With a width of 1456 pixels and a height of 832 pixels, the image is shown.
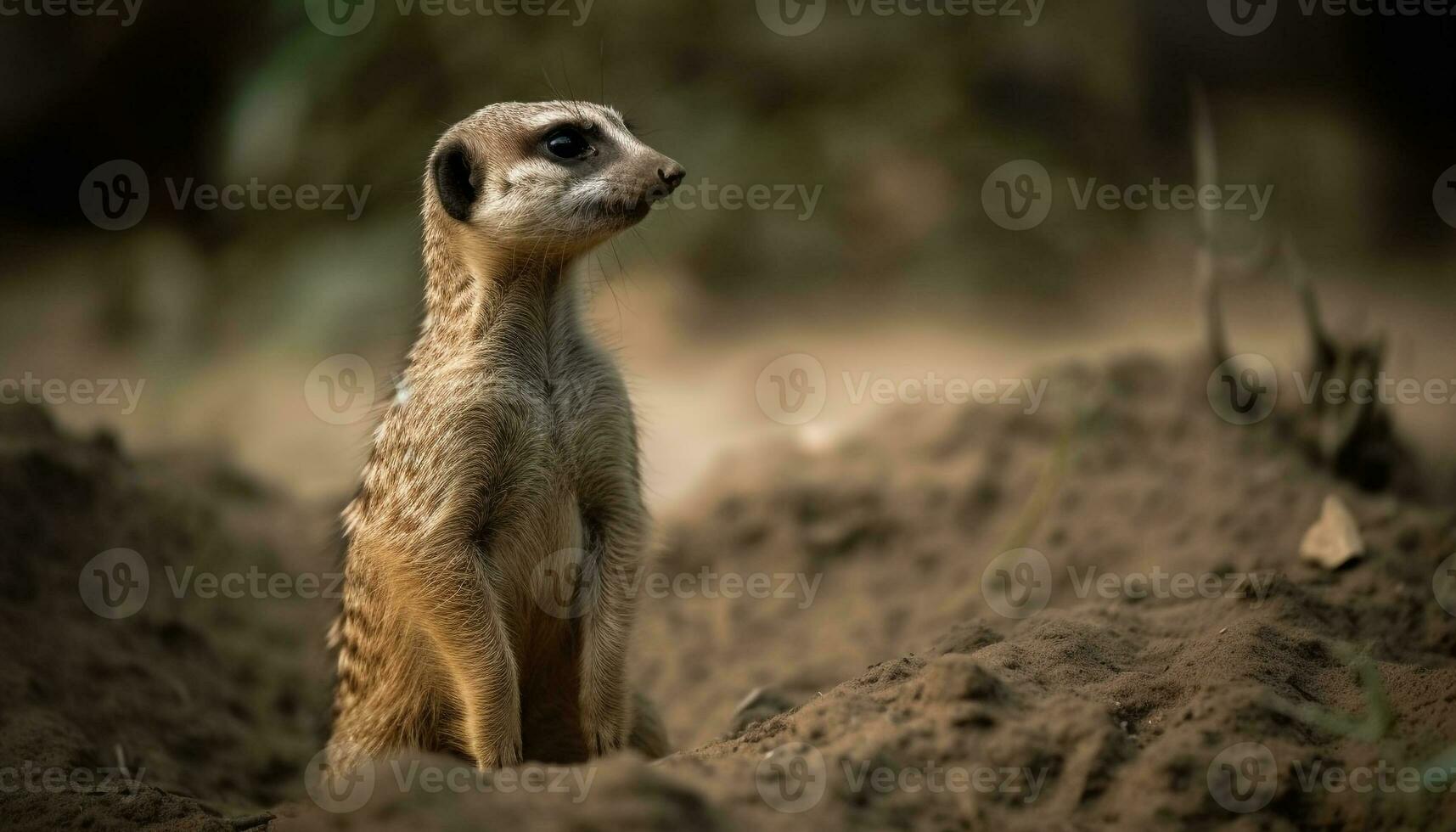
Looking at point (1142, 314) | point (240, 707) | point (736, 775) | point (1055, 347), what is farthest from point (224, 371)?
point (736, 775)

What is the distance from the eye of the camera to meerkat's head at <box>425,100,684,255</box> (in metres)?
3.77

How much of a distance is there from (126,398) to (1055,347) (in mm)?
7005

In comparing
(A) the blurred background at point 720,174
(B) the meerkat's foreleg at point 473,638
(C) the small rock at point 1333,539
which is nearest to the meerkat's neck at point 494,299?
(B) the meerkat's foreleg at point 473,638

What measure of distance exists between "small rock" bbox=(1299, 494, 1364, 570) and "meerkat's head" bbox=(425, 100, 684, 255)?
2793mm

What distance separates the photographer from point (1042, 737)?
2598 millimetres

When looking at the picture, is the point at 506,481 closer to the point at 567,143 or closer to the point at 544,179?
the point at 544,179

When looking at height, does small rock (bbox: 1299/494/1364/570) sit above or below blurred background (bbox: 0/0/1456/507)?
below

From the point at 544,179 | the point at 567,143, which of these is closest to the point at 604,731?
the point at 544,179

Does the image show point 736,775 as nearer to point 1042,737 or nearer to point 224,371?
point 1042,737

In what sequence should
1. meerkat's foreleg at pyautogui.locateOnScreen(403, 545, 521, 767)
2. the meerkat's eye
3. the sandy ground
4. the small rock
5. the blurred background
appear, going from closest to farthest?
the sandy ground → meerkat's foreleg at pyautogui.locateOnScreen(403, 545, 521, 767) → the meerkat's eye → the small rock → the blurred background

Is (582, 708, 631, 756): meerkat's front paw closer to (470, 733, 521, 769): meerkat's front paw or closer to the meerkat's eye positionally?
(470, 733, 521, 769): meerkat's front paw

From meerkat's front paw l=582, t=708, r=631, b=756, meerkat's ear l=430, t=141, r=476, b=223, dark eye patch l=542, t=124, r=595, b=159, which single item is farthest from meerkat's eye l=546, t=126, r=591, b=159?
meerkat's front paw l=582, t=708, r=631, b=756

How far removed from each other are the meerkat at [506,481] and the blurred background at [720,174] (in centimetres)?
434

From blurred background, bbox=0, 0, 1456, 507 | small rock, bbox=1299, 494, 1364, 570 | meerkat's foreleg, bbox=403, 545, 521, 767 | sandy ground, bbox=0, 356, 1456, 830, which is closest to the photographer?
sandy ground, bbox=0, 356, 1456, 830
